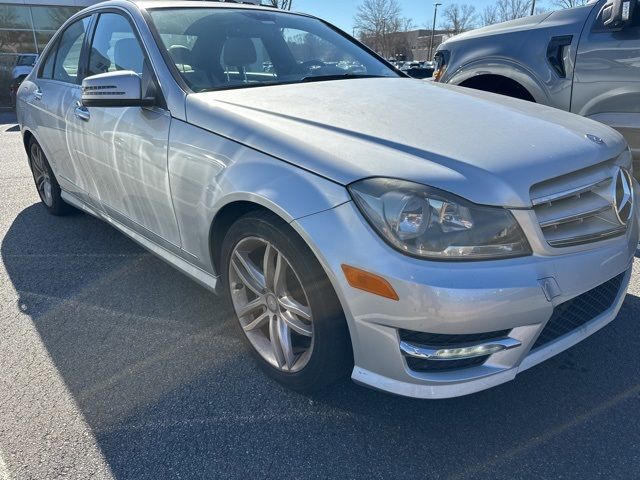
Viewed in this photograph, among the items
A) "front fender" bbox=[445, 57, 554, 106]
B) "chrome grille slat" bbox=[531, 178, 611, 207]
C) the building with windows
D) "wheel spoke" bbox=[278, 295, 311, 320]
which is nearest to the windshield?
"wheel spoke" bbox=[278, 295, 311, 320]

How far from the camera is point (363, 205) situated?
168 cm

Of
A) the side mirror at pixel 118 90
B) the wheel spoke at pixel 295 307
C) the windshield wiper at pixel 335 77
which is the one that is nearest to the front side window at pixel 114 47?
the side mirror at pixel 118 90

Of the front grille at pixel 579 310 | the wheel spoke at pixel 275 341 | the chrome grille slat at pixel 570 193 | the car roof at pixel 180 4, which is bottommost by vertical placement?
the wheel spoke at pixel 275 341

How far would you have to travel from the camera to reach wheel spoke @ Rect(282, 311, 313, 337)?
6.61 feet

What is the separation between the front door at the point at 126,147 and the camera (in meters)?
2.49

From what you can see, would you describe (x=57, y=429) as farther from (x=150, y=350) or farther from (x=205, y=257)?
(x=205, y=257)

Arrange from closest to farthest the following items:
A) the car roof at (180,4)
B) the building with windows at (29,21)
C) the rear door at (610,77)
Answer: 1. the car roof at (180,4)
2. the rear door at (610,77)
3. the building with windows at (29,21)

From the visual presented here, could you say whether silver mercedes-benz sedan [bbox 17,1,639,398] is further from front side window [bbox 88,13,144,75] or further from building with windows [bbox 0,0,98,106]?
building with windows [bbox 0,0,98,106]

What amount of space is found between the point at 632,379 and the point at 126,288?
279 centimetres

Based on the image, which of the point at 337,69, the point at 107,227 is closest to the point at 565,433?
the point at 337,69

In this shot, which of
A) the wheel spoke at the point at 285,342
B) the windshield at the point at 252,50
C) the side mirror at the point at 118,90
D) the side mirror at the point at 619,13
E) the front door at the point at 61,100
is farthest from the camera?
the side mirror at the point at 619,13

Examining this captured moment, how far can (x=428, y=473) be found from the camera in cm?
179

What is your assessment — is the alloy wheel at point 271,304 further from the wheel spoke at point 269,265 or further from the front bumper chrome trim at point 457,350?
the front bumper chrome trim at point 457,350

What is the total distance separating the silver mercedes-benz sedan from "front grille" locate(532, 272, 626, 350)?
0.04 feet
